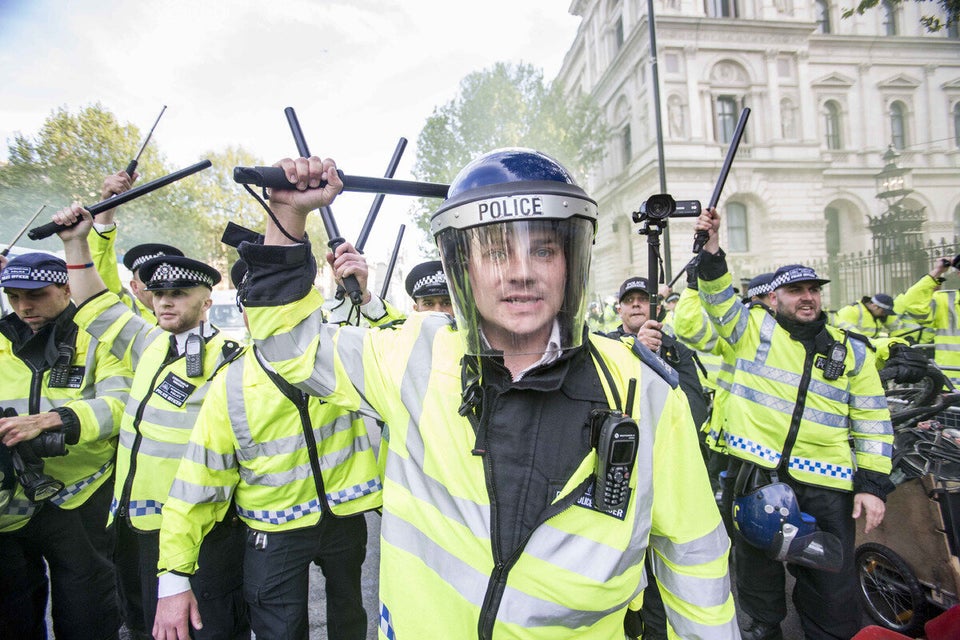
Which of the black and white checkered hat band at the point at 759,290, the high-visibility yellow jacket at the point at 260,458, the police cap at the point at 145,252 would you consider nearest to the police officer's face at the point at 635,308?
the black and white checkered hat band at the point at 759,290

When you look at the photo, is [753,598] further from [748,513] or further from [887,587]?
[887,587]

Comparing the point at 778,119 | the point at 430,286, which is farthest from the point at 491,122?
the point at 430,286

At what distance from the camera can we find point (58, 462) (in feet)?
9.73

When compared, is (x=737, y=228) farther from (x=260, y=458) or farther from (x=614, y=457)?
(x=614, y=457)

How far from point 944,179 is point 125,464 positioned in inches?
1510

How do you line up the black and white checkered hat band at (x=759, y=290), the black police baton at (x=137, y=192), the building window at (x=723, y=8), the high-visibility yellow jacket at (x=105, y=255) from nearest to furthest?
1. the black police baton at (x=137, y=192)
2. the high-visibility yellow jacket at (x=105, y=255)
3. the black and white checkered hat band at (x=759, y=290)
4. the building window at (x=723, y=8)

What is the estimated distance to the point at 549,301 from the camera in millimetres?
1365

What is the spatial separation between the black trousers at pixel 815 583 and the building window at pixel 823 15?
34704mm

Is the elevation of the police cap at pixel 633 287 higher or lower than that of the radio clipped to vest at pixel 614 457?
higher

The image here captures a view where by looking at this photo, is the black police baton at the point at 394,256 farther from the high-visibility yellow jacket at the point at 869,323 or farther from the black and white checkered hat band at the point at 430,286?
the high-visibility yellow jacket at the point at 869,323

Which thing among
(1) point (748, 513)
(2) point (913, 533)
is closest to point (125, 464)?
(1) point (748, 513)

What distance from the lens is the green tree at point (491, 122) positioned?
26781mm

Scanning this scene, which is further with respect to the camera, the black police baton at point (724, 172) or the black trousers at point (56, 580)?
the black trousers at point (56, 580)

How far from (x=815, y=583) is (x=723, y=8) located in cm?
3169
